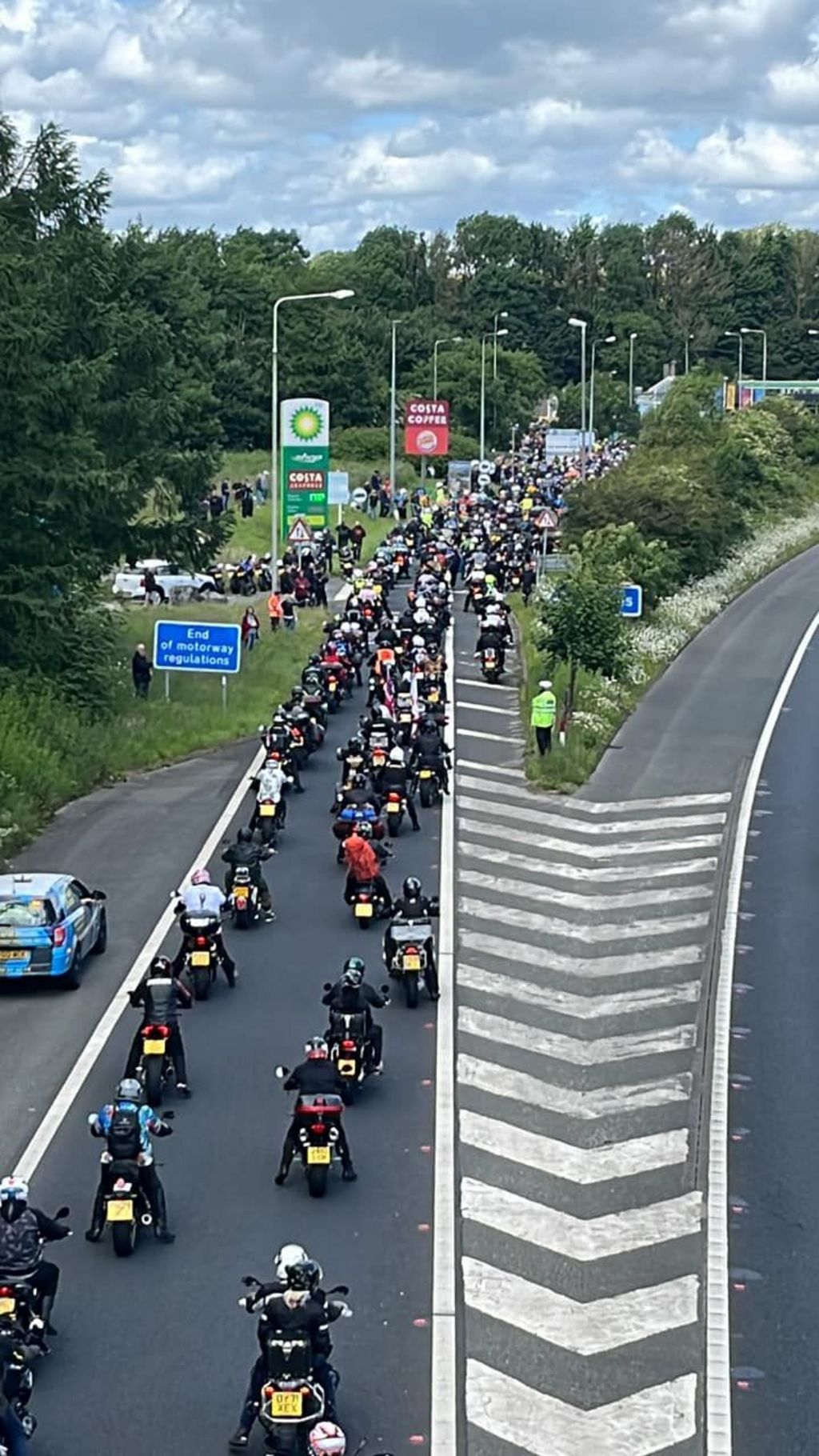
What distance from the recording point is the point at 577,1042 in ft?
69.3

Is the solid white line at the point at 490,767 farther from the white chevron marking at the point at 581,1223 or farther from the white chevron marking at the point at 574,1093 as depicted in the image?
the white chevron marking at the point at 581,1223

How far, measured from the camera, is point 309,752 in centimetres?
3691

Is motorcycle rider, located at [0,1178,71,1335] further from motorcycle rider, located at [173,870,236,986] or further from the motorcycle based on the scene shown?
motorcycle rider, located at [173,870,236,986]

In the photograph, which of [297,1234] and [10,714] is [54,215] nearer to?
[10,714]

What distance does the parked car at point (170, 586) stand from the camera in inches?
2349

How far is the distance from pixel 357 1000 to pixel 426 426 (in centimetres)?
7185

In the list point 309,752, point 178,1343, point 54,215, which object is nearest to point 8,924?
point 178,1343

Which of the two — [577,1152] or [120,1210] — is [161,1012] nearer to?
[120,1210]

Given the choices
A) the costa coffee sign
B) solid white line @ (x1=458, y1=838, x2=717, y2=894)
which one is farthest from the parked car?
solid white line @ (x1=458, y1=838, x2=717, y2=894)

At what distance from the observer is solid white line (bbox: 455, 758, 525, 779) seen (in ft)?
116

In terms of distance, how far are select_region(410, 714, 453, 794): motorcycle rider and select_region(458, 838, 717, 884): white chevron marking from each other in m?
3.10

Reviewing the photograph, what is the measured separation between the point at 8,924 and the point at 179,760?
603 inches

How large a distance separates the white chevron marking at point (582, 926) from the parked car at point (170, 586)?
3399 cm

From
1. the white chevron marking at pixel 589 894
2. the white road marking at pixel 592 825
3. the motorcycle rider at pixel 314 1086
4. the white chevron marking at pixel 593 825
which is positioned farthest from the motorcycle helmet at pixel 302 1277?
the white chevron marking at pixel 593 825
